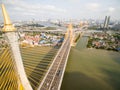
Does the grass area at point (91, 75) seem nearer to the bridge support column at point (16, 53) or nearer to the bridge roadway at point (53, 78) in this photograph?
the bridge roadway at point (53, 78)

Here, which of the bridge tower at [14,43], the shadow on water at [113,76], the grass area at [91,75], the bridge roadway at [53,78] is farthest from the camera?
A: the shadow on water at [113,76]

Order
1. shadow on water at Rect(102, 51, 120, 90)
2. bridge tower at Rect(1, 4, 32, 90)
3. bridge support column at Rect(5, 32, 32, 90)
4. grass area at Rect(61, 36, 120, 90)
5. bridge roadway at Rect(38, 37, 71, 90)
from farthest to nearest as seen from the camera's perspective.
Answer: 1. shadow on water at Rect(102, 51, 120, 90)
2. grass area at Rect(61, 36, 120, 90)
3. bridge roadway at Rect(38, 37, 71, 90)
4. bridge support column at Rect(5, 32, 32, 90)
5. bridge tower at Rect(1, 4, 32, 90)

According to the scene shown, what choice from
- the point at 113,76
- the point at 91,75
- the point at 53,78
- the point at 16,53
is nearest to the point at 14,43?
the point at 16,53

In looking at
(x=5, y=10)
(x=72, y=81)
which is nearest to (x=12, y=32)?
(x=5, y=10)

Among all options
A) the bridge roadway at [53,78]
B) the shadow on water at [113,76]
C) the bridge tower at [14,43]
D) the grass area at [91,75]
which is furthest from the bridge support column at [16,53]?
the shadow on water at [113,76]

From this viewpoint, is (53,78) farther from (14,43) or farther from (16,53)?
(14,43)

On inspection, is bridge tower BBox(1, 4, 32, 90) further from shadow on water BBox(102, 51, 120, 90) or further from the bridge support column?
shadow on water BBox(102, 51, 120, 90)

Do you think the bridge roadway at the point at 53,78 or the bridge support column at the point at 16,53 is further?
the bridge roadway at the point at 53,78

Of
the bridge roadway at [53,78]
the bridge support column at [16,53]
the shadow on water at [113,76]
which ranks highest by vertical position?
the bridge support column at [16,53]

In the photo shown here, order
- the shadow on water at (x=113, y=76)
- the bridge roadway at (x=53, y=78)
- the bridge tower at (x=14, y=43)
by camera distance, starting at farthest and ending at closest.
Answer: the shadow on water at (x=113, y=76) → the bridge roadway at (x=53, y=78) → the bridge tower at (x=14, y=43)

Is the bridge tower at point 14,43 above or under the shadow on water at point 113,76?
above

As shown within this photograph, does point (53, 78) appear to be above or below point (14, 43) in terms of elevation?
below

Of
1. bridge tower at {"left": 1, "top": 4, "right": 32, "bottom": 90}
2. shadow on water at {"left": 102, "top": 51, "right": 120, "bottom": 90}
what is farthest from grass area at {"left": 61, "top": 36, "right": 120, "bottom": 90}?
bridge tower at {"left": 1, "top": 4, "right": 32, "bottom": 90}
